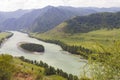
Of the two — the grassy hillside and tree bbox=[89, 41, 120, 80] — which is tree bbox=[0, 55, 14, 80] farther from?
tree bbox=[89, 41, 120, 80]

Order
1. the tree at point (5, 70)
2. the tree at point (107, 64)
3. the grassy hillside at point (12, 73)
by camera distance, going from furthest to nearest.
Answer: the grassy hillside at point (12, 73)
the tree at point (5, 70)
the tree at point (107, 64)

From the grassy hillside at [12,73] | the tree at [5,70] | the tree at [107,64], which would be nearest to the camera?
the tree at [107,64]

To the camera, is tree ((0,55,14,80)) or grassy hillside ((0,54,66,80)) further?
grassy hillside ((0,54,66,80))

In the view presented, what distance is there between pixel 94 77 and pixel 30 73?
271 feet

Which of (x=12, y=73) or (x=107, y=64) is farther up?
(x=107, y=64)

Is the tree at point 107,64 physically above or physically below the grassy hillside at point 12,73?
above

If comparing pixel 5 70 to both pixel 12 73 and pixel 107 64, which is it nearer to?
pixel 12 73

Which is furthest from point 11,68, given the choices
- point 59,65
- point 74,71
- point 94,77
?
point 94,77

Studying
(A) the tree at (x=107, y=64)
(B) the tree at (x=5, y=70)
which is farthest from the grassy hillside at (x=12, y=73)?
(A) the tree at (x=107, y=64)

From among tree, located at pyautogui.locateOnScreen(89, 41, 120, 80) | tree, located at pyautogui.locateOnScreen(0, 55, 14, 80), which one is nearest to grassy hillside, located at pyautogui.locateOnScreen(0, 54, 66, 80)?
tree, located at pyautogui.locateOnScreen(0, 55, 14, 80)

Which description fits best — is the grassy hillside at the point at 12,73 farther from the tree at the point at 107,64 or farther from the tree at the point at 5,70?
the tree at the point at 107,64

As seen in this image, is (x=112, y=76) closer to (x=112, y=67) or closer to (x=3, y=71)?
(x=112, y=67)

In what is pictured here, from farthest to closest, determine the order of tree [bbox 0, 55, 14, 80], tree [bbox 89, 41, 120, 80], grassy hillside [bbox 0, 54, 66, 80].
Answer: grassy hillside [bbox 0, 54, 66, 80], tree [bbox 0, 55, 14, 80], tree [bbox 89, 41, 120, 80]

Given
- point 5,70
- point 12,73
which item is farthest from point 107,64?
point 12,73
